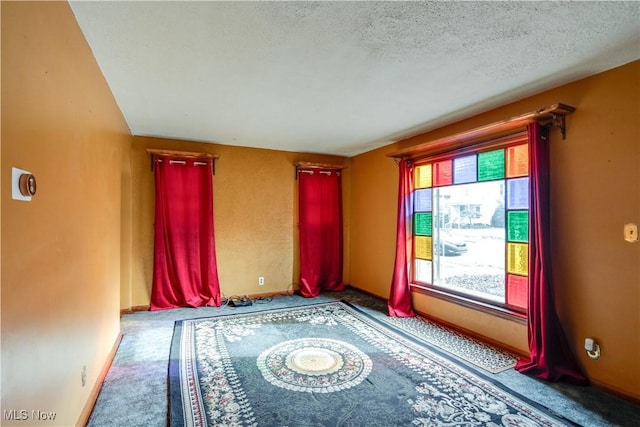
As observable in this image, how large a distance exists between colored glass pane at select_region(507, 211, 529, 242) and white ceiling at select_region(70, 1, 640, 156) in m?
1.12

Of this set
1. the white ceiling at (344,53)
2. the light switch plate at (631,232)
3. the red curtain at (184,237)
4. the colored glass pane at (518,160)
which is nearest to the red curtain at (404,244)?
the white ceiling at (344,53)

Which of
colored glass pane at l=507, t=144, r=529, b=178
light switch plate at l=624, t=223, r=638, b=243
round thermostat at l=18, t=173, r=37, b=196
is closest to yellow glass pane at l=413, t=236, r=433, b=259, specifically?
colored glass pane at l=507, t=144, r=529, b=178

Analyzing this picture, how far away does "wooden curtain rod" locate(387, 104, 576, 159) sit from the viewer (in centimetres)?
256

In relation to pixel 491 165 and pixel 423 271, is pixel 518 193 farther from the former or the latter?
pixel 423 271

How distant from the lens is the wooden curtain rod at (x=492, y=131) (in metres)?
2.56

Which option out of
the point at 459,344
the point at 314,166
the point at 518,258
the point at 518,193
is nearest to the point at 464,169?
the point at 518,193

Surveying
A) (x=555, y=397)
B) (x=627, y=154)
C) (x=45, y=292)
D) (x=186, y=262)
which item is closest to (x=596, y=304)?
(x=555, y=397)

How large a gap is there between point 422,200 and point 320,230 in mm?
1925

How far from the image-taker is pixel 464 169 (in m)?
3.54

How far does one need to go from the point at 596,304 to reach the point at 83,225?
3.84 metres

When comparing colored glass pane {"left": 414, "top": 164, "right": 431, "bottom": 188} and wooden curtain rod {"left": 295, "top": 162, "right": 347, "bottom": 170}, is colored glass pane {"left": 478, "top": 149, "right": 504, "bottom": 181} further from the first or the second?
wooden curtain rod {"left": 295, "top": 162, "right": 347, "bottom": 170}

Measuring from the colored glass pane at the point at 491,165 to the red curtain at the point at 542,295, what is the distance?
436mm

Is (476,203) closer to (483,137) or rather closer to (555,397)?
(483,137)

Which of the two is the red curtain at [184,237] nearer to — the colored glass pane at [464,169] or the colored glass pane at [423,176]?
the colored glass pane at [423,176]
